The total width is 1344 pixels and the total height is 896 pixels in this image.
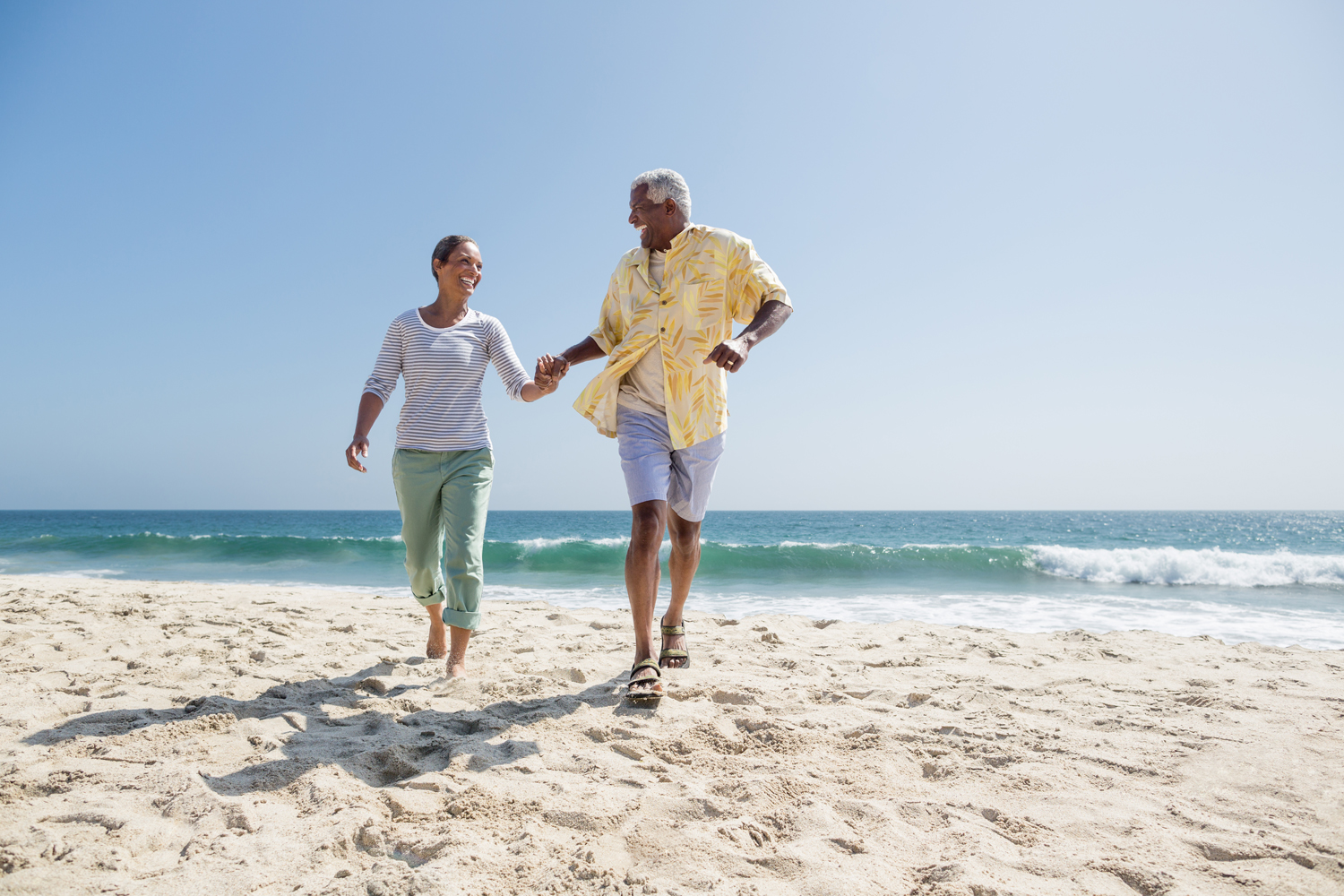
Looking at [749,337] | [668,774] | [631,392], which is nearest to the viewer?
[668,774]

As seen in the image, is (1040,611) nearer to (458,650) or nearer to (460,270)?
(458,650)

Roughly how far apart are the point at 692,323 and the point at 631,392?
1.32 ft

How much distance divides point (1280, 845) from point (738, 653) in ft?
7.28

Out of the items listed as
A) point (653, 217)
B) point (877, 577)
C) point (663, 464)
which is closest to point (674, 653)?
point (663, 464)

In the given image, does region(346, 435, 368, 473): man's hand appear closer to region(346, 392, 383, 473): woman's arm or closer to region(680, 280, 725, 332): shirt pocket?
region(346, 392, 383, 473): woman's arm

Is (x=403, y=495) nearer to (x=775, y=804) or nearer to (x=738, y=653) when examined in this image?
(x=738, y=653)

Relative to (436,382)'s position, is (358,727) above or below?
below

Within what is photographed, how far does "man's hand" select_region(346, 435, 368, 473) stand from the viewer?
303cm

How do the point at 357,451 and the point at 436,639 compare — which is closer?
the point at 357,451

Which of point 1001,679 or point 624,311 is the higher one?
point 624,311

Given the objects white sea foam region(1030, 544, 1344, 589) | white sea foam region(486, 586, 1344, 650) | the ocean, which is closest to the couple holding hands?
white sea foam region(486, 586, 1344, 650)

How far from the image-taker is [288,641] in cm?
374

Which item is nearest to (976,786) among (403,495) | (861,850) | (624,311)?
(861,850)

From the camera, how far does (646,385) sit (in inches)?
117
